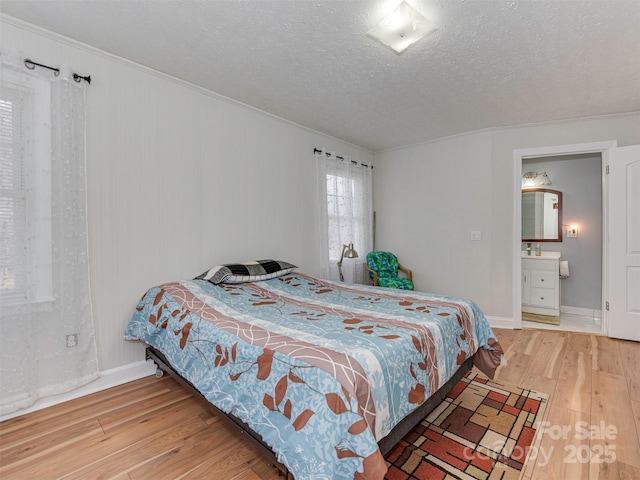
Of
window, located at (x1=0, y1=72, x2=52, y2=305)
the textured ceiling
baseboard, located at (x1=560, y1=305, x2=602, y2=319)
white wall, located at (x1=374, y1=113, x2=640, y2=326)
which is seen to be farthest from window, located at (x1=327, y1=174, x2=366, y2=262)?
baseboard, located at (x1=560, y1=305, x2=602, y2=319)

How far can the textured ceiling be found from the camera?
6.02 ft

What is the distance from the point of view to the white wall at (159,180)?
2.29m

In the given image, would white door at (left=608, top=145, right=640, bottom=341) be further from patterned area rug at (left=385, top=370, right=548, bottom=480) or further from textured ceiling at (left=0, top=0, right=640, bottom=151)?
patterned area rug at (left=385, top=370, right=548, bottom=480)

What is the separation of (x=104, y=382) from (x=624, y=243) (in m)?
5.16

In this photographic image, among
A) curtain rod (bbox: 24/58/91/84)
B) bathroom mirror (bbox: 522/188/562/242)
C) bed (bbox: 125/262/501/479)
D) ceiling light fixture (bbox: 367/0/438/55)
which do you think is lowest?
bed (bbox: 125/262/501/479)

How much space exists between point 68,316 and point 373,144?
405cm

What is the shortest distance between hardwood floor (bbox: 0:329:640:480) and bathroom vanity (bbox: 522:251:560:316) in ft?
5.31

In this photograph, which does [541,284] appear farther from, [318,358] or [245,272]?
[318,358]

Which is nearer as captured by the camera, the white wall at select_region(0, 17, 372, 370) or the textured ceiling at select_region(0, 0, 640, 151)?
the textured ceiling at select_region(0, 0, 640, 151)

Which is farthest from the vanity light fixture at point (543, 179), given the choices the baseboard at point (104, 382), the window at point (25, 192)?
the window at point (25, 192)

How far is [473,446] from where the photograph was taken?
1709 millimetres

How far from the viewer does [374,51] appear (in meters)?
2.24

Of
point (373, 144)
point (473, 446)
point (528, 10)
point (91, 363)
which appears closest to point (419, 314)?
point (473, 446)

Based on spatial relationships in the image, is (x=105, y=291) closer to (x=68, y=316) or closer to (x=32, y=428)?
(x=68, y=316)
